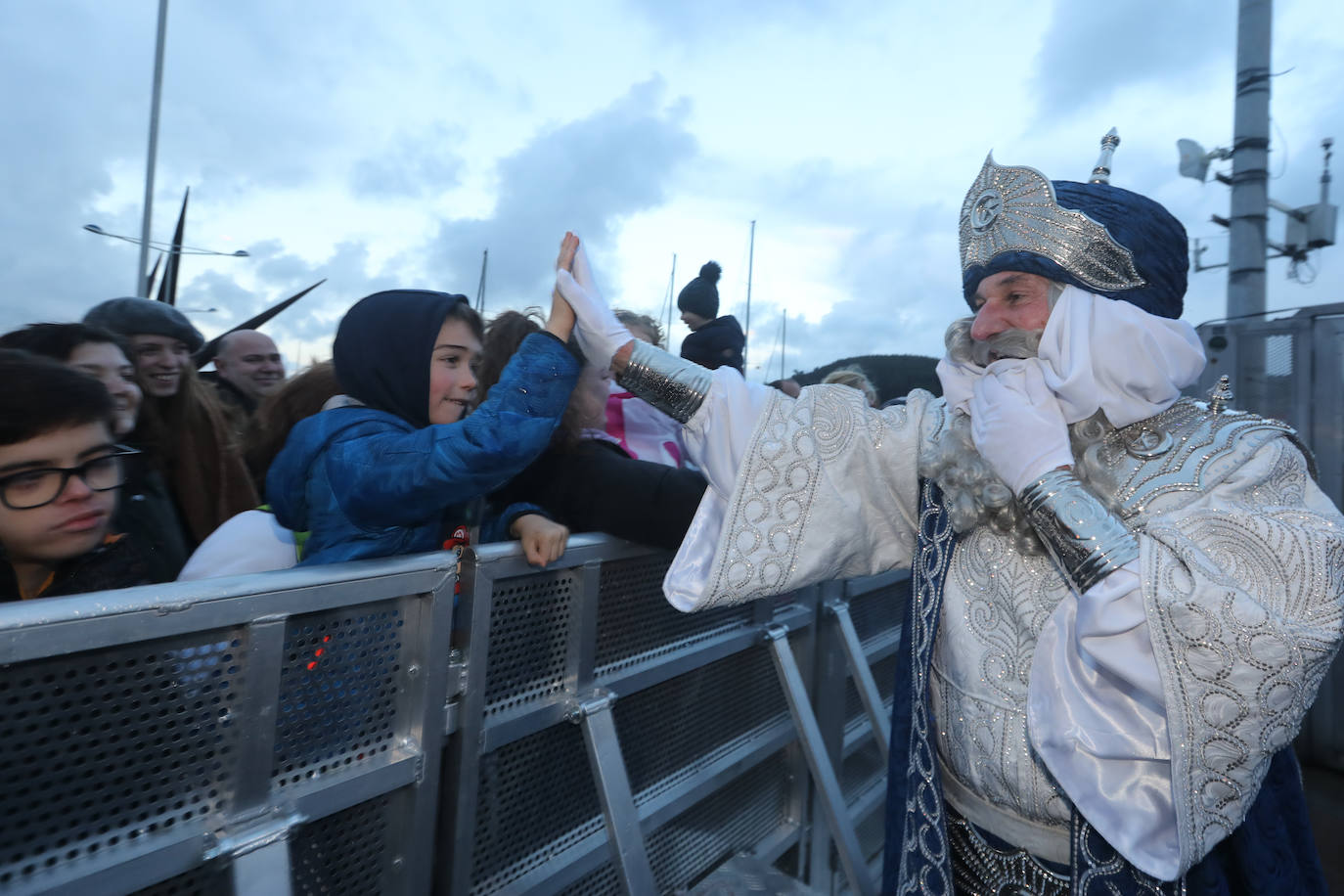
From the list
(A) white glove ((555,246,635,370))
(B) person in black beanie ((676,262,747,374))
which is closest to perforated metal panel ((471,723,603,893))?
(A) white glove ((555,246,635,370))

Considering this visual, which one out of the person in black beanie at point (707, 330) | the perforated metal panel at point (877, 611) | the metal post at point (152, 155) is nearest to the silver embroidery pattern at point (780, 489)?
the perforated metal panel at point (877, 611)

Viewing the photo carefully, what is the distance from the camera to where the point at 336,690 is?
1.21 metres

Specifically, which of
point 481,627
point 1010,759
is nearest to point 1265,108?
point 1010,759

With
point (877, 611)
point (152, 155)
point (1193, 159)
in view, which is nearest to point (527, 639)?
point (877, 611)

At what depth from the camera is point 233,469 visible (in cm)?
245

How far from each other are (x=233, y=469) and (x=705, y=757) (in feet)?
5.67

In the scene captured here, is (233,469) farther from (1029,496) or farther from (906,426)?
(1029,496)

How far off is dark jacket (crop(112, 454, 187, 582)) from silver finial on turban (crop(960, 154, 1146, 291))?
79.5 inches

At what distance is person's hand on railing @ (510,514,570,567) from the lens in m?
1.54

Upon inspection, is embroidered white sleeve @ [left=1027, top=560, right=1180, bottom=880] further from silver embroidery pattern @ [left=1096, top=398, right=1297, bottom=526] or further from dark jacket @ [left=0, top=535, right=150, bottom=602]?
dark jacket @ [left=0, top=535, right=150, bottom=602]

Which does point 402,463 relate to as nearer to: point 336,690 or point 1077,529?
point 336,690

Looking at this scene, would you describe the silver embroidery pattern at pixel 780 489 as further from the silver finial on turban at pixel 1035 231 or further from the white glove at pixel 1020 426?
the silver finial on turban at pixel 1035 231

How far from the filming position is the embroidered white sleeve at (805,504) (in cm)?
155

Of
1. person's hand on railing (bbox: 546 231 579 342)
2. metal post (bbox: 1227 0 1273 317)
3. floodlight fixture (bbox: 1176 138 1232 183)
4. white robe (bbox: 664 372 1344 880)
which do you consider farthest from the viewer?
floodlight fixture (bbox: 1176 138 1232 183)
